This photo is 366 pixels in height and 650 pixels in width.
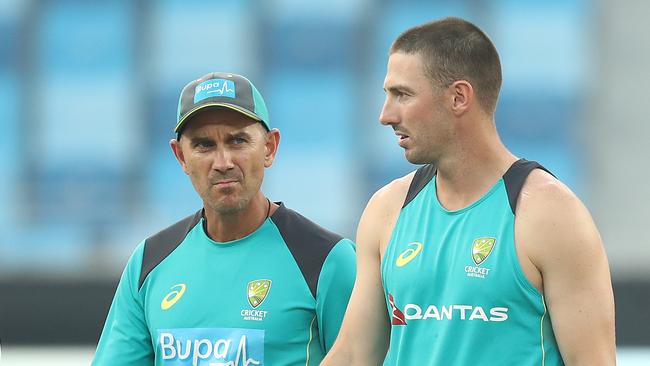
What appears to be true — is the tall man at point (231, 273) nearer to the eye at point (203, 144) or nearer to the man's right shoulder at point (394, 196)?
the eye at point (203, 144)

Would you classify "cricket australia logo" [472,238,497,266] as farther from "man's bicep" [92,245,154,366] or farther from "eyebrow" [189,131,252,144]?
"man's bicep" [92,245,154,366]

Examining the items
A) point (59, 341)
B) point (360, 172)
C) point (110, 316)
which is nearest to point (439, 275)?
point (110, 316)

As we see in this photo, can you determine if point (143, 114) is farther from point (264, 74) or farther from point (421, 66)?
point (421, 66)

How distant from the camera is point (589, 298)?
10.8 feet

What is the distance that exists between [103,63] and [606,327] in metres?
9.68

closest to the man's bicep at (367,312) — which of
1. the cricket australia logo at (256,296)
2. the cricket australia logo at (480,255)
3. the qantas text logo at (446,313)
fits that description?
the qantas text logo at (446,313)

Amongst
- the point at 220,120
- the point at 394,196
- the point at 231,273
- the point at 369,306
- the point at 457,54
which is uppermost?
the point at 457,54

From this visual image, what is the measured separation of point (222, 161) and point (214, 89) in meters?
0.23

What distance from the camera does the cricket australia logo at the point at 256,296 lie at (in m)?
3.75

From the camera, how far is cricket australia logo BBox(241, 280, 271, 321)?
375cm

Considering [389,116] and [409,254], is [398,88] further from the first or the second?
[409,254]

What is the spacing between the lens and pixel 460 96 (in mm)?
3557

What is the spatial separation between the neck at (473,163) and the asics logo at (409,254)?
0.14 m

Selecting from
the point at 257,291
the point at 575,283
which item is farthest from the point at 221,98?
the point at 575,283
